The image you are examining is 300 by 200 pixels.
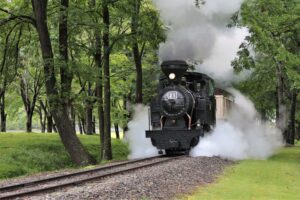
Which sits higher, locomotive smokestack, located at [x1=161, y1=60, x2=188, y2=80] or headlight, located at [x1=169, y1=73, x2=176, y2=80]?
locomotive smokestack, located at [x1=161, y1=60, x2=188, y2=80]

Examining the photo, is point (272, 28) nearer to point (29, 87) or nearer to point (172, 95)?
point (172, 95)

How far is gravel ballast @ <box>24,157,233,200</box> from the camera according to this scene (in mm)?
10336

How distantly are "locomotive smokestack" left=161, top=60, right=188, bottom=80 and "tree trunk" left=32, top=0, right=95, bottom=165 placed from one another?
503cm

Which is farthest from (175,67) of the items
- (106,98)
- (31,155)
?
(31,155)

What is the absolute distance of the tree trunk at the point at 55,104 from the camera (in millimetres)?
21562

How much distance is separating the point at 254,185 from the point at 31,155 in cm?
1303

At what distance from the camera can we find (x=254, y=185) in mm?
14195

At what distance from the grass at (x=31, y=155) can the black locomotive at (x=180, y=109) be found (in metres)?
5.16

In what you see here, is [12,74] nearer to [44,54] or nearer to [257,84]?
[44,54]

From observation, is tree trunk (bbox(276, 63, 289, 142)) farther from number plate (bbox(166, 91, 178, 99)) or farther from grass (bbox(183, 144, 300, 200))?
grass (bbox(183, 144, 300, 200))

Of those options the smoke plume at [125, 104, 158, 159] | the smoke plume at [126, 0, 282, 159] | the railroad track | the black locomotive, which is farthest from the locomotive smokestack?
the railroad track

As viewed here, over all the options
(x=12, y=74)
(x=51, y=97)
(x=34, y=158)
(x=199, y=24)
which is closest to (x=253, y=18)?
(x=199, y=24)

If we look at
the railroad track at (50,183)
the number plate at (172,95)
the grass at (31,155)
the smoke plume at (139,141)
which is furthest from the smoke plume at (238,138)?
the grass at (31,155)

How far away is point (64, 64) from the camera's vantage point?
21328 millimetres
